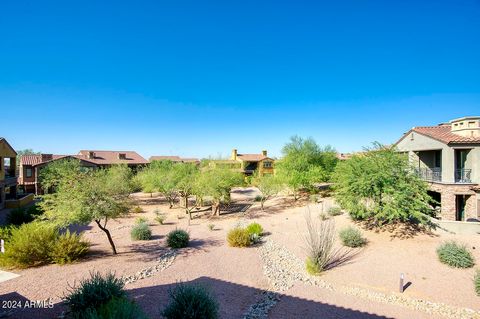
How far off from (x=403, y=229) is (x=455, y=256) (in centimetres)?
460

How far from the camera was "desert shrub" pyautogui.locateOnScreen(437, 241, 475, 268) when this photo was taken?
38.3ft

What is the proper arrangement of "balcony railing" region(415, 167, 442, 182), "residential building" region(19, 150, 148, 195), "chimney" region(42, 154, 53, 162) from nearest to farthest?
"balcony railing" region(415, 167, 442, 182), "residential building" region(19, 150, 148, 195), "chimney" region(42, 154, 53, 162)

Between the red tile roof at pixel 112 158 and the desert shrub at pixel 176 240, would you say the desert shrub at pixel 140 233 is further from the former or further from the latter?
the red tile roof at pixel 112 158

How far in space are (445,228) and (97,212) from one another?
70.2 ft

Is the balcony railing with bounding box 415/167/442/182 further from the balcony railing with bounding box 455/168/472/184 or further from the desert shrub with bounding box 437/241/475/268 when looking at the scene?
the desert shrub with bounding box 437/241/475/268

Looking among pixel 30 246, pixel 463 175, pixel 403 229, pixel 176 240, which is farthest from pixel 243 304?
pixel 463 175

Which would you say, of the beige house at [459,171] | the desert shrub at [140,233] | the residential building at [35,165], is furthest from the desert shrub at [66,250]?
the residential building at [35,165]

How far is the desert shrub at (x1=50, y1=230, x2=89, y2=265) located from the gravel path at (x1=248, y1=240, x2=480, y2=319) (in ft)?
31.6

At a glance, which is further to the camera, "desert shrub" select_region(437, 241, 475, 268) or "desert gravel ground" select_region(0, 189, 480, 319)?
"desert shrub" select_region(437, 241, 475, 268)

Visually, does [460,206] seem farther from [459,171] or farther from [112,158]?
[112,158]

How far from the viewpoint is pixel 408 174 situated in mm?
16906

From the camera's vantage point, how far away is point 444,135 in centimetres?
2105

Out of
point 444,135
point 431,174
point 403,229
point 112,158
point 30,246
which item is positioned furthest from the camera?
point 112,158

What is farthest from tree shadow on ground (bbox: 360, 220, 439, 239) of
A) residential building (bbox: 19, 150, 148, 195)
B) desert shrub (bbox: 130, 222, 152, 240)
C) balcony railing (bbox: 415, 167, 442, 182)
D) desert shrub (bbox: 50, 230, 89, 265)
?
residential building (bbox: 19, 150, 148, 195)
